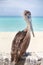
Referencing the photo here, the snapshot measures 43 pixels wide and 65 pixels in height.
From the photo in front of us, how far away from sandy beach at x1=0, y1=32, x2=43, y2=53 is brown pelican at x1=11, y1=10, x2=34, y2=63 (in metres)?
0.04

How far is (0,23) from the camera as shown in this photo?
2.13 metres

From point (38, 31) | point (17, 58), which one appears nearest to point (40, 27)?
point (38, 31)

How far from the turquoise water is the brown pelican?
0.04 meters

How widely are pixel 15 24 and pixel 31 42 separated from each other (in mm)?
208

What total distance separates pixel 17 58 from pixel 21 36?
192 mm

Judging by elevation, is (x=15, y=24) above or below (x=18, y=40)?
above

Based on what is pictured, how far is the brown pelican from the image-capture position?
6.70ft

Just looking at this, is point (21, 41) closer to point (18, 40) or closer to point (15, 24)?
point (18, 40)

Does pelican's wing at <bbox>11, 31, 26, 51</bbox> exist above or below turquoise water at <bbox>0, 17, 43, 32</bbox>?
below

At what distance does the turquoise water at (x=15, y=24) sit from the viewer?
83.2 inches

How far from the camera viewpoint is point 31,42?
2104 millimetres

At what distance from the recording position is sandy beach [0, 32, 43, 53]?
2.11 metres

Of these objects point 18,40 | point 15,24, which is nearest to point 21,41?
point 18,40

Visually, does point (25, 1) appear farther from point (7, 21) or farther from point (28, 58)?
point (28, 58)
